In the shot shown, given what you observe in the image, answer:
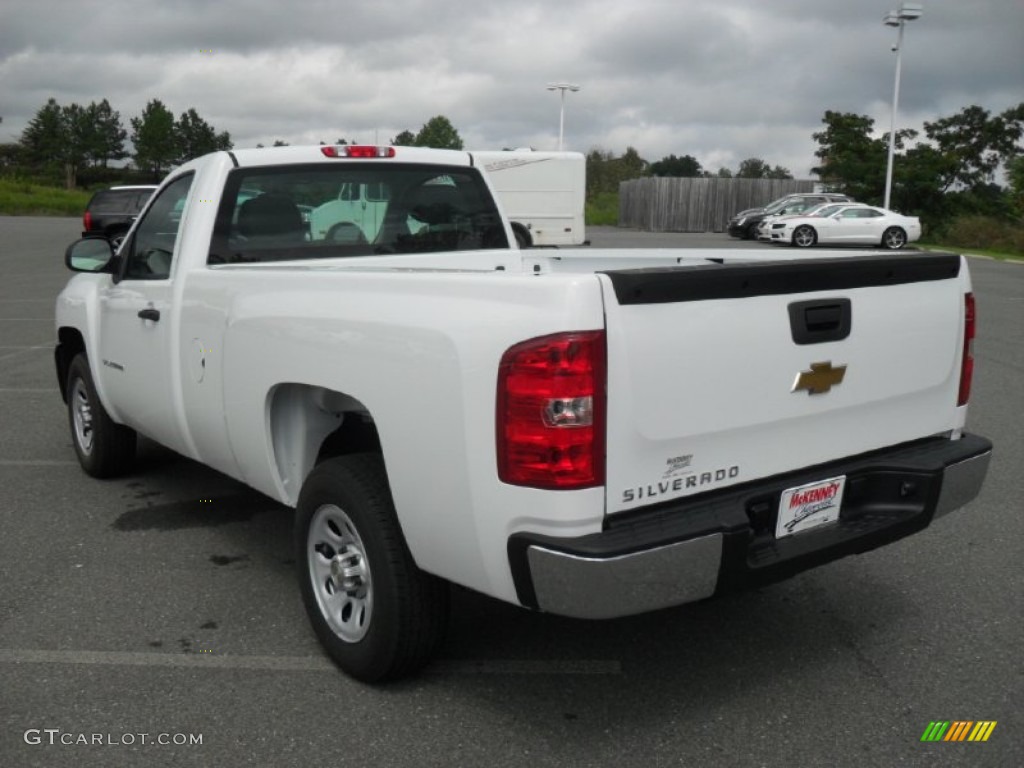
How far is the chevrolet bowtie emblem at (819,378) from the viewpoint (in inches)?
123

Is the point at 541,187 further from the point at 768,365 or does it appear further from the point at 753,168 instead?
the point at 753,168

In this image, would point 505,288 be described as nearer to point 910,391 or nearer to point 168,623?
point 910,391

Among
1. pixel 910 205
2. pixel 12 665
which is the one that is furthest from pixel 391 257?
pixel 910 205

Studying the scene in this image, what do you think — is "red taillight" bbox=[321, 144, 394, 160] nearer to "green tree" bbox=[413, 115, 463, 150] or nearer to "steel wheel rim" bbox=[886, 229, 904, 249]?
"steel wheel rim" bbox=[886, 229, 904, 249]

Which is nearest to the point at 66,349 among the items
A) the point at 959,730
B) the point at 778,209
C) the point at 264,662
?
the point at 264,662

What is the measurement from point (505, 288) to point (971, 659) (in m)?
2.25

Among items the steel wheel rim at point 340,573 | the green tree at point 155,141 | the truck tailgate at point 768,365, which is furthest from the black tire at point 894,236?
the green tree at point 155,141

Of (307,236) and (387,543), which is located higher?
(307,236)

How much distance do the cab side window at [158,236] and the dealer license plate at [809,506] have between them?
116 inches

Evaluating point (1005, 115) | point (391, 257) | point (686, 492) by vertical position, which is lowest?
point (686, 492)

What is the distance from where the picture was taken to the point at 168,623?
3.98 meters

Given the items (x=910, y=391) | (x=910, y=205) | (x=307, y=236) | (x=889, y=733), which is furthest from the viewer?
(x=910, y=205)

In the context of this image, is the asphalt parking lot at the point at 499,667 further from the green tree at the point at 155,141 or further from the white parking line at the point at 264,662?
the green tree at the point at 155,141

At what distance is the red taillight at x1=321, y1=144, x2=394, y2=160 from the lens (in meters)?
4.94
